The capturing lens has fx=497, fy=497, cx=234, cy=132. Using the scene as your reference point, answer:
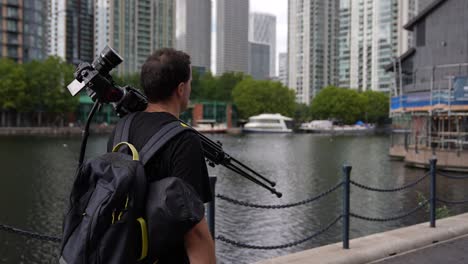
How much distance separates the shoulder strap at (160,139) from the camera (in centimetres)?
234

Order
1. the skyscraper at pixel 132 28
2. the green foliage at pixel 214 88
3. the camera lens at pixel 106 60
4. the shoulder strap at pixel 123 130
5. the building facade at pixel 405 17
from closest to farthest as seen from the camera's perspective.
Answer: the shoulder strap at pixel 123 130 → the camera lens at pixel 106 60 → the green foliage at pixel 214 88 → the building facade at pixel 405 17 → the skyscraper at pixel 132 28

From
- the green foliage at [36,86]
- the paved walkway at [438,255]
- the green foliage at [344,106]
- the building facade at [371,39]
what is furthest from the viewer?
the building facade at [371,39]

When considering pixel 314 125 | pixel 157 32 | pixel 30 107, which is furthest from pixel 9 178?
pixel 157 32

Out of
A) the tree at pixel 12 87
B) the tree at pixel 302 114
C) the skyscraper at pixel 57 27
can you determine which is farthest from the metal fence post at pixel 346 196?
the skyscraper at pixel 57 27

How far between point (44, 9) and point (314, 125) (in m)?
59.6

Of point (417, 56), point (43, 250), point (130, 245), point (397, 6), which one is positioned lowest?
point (43, 250)

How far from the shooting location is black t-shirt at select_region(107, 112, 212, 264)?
91.0 inches

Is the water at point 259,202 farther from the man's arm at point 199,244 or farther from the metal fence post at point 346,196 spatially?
the man's arm at point 199,244

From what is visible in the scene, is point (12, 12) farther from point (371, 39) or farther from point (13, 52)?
point (371, 39)

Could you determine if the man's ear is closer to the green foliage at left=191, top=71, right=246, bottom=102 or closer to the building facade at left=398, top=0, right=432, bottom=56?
the green foliage at left=191, top=71, right=246, bottom=102

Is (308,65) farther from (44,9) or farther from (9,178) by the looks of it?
(9,178)

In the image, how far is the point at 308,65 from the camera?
197m

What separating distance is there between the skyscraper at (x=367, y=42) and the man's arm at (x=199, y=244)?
15967cm

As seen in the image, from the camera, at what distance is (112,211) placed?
7.23 feet
